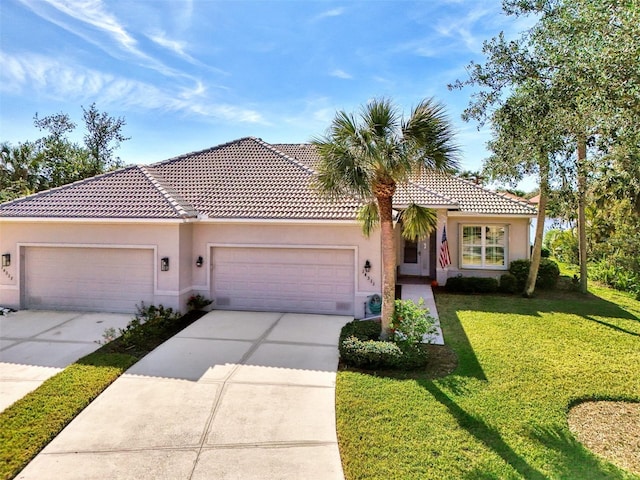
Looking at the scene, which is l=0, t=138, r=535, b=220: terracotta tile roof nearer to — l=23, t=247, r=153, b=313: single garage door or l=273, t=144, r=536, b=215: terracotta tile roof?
l=273, t=144, r=536, b=215: terracotta tile roof

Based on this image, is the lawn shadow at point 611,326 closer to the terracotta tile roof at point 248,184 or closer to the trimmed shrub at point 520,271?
the trimmed shrub at point 520,271

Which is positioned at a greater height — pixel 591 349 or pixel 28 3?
pixel 28 3

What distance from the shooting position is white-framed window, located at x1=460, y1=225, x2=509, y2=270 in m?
17.8

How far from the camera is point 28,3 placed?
37.1 ft

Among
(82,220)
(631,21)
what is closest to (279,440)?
(631,21)

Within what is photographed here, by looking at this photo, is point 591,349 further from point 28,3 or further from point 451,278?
point 28,3

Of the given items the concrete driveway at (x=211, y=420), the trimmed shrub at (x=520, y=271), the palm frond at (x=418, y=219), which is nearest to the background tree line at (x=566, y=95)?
the palm frond at (x=418, y=219)

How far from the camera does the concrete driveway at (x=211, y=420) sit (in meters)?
4.87

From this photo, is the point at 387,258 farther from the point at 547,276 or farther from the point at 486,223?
the point at 547,276

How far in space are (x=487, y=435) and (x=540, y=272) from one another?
14.2m

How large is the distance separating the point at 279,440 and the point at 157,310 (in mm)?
7868

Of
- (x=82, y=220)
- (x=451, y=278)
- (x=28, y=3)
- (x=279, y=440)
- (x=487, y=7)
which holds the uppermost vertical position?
(x=28, y=3)

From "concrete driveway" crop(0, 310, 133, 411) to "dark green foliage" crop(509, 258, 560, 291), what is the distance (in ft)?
52.9

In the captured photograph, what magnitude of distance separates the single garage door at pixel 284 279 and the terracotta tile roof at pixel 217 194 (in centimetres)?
140
